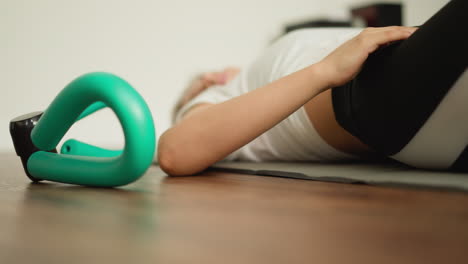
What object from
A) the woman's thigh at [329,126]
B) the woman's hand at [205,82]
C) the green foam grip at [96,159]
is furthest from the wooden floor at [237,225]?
the woman's hand at [205,82]

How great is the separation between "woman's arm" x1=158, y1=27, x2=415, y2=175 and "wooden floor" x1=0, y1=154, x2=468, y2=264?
131mm

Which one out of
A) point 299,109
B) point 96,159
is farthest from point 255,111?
point 96,159

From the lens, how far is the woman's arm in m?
0.74

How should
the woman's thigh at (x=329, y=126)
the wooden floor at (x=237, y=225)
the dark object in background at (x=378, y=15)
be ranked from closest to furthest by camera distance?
the wooden floor at (x=237, y=225) → the woman's thigh at (x=329, y=126) → the dark object in background at (x=378, y=15)

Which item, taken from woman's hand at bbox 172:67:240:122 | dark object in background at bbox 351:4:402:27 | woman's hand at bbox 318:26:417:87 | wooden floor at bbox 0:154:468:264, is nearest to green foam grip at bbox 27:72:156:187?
wooden floor at bbox 0:154:468:264

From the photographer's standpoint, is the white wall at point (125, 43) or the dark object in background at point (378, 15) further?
the dark object in background at point (378, 15)

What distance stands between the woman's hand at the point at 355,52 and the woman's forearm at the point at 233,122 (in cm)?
2

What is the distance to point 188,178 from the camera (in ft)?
3.07

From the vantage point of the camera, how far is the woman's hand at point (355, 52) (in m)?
0.72

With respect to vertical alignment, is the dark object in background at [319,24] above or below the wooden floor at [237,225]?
above

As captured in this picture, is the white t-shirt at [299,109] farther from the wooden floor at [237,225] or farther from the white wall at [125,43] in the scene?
the white wall at [125,43]

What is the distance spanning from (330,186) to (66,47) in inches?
84.1

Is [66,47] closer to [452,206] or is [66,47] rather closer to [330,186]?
[330,186]

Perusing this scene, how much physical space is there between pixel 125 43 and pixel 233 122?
202cm
